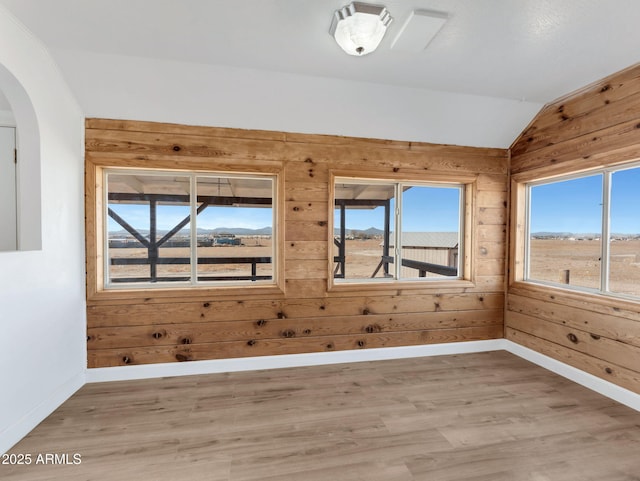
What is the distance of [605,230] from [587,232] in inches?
6.8

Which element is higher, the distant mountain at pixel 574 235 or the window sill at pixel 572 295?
the distant mountain at pixel 574 235

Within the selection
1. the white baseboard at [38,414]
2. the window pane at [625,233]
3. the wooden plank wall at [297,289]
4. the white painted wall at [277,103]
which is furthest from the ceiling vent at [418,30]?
the white baseboard at [38,414]

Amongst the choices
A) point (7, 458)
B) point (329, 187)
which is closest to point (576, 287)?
point (329, 187)

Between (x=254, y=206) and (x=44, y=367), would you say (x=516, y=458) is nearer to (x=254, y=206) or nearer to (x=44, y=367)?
(x=254, y=206)

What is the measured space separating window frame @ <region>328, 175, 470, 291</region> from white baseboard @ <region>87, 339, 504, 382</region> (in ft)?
2.14

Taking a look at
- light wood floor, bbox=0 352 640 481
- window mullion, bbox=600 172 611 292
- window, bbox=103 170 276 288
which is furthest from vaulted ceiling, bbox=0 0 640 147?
light wood floor, bbox=0 352 640 481

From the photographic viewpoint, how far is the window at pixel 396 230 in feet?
10.2

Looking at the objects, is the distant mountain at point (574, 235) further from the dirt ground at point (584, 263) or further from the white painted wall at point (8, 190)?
the white painted wall at point (8, 190)

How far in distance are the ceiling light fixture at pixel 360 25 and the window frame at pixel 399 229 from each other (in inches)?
49.3

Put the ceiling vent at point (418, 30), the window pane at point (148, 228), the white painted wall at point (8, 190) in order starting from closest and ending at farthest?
the ceiling vent at point (418, 30)
the white painted wall at point (8, 190)
the window pane at point (148, 228)

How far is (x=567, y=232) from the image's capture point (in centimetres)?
286

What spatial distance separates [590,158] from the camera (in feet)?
8.25

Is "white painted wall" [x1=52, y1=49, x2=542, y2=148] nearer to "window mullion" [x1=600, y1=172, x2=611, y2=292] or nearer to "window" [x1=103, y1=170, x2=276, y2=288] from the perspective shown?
"window" [x1=103, y1=170, x2=276, y2=288]

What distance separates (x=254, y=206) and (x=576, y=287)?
3146mm
